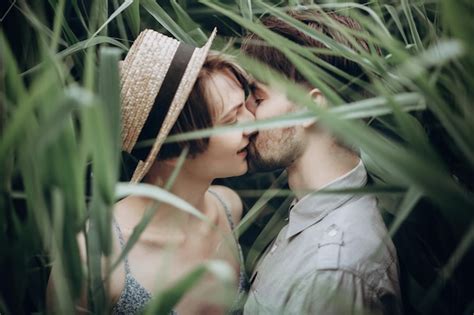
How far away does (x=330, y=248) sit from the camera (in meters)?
1.18

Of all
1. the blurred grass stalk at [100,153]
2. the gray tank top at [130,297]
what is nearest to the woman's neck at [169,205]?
the gray tank top at [130,297]

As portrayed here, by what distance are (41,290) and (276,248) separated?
0.69 meters

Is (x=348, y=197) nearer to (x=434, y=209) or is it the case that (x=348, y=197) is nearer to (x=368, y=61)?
(x=434, y=209)

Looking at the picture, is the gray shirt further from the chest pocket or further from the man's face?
the man's face

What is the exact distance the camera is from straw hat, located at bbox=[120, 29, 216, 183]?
49.1 inches

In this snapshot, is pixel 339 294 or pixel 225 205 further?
pixel 225 205

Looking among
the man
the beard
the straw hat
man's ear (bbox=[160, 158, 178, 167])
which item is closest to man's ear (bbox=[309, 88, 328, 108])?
the man

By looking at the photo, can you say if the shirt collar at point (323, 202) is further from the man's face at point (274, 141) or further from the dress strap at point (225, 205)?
the dress strap at point (225, 205)

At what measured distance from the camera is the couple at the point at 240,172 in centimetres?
114

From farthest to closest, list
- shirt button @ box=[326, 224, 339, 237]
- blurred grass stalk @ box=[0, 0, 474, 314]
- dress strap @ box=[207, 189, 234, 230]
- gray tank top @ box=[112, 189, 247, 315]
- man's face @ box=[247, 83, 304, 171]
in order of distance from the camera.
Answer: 1. dress strap @ box=[207, 189, 234, 230]
2. man's face @ box=[247, 83, 304, 171]
3. gray tank top @ box=[112, 189, 247, 315]
4. shirt button @ box=[326, 224, 339, 237]
5. blurred grass stalk @ box=[0, 0, 474, 314]

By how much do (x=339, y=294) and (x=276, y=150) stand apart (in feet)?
1.55

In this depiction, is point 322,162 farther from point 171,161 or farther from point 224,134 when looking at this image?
point 171,161

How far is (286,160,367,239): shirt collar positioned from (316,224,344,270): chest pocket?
79 mm

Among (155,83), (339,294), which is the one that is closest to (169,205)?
(155,83)
